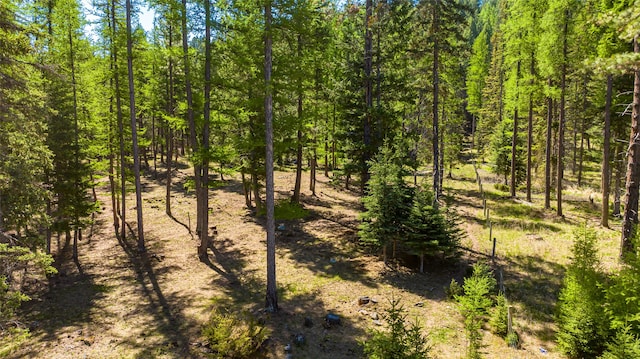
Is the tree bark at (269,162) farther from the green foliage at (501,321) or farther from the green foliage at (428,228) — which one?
the green foliage at (501,321)

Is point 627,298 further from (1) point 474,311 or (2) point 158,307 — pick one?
(2) point 158,307

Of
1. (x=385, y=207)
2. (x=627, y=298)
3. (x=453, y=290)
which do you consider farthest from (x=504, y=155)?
(x=627, y=298)

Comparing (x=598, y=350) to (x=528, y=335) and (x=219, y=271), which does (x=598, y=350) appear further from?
(x=219, y=271)

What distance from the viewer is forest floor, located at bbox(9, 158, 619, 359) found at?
11.8 m

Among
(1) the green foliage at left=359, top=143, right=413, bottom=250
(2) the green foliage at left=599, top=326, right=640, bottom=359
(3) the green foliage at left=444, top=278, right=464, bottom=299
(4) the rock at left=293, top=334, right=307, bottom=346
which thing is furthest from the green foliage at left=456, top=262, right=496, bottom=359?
(4) the rock at left=293, top=334, right=307, bottom=346

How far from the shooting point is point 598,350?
10453 millimetres

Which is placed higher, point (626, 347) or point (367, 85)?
point (367, 85)

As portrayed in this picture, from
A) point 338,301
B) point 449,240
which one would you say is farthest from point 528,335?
point 338,301

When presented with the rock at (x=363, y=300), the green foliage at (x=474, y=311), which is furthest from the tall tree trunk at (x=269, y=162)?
the green foliage at (x=474, y=311)

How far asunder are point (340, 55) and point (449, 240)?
15.8 metres

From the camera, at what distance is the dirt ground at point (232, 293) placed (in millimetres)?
11625

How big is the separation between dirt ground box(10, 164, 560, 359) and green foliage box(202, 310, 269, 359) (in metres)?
0.45

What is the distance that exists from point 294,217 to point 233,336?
801cm

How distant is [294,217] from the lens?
59.5ft
